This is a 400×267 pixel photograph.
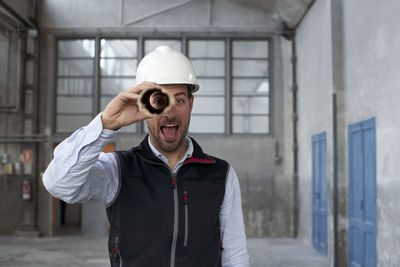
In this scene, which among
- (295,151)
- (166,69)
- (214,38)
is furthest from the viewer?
(214,38)

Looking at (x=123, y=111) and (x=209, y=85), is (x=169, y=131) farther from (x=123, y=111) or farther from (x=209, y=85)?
(x=209, y=85)

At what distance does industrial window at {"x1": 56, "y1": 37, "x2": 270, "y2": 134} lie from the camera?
1083 cm

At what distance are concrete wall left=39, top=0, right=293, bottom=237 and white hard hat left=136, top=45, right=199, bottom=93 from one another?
8.57 metres

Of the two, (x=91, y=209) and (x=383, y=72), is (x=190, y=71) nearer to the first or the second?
(x=383, y=72)

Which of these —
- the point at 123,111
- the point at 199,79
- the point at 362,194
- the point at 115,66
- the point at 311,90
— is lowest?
Result: the point at 362,194

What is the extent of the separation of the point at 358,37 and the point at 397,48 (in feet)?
4.94

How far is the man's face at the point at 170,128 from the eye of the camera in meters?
1.95

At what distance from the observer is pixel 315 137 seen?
28.9ft

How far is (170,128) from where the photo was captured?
1982 mm

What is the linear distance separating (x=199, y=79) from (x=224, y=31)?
1.20 meters

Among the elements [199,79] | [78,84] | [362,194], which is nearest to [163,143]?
[362,194]

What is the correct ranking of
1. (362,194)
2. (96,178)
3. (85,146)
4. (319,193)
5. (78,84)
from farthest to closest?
1. (78,84)
2. (319,193)
3. (362,194)
4. (96,178)
5. (85,146)

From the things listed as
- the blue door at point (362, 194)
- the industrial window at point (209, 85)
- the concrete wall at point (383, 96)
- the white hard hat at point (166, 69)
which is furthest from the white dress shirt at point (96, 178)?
the industrial window at point (209, 85)

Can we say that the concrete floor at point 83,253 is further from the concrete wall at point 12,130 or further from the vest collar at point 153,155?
the vest collar at point 153,155
